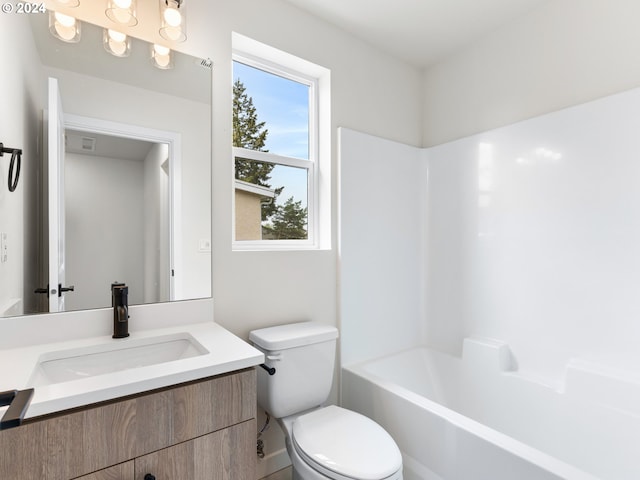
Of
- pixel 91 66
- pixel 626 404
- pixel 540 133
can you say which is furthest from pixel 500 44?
pixel 91 66

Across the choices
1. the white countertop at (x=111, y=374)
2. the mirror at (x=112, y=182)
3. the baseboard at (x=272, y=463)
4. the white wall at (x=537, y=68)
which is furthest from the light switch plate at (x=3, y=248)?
the white wall at (x=537, y=68)

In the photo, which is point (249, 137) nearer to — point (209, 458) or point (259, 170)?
point (259, 170)

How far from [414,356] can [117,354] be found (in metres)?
1.87

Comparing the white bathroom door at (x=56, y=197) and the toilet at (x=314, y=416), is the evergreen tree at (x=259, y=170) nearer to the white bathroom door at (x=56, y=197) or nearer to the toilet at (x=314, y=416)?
the toilet at (x=314, y=416)

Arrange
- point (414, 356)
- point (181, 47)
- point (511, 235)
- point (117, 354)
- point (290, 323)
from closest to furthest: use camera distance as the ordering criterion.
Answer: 1. point (117, 354)
2. point (181, 47)
3. point (290, 323)
4. point (511, 235)
5. point (414, 356)

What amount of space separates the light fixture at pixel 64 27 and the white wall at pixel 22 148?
0.08 metres

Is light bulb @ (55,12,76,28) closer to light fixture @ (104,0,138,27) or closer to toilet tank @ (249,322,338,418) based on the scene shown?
light fixture @ (104,0,138,27)

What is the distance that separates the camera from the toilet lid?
1.19m

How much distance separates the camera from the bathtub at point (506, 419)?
132cm

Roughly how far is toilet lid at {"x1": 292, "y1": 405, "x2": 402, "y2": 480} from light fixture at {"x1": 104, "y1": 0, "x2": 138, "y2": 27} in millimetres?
1846

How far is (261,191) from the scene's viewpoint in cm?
196

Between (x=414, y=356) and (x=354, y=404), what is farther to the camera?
(x=414, y=356)

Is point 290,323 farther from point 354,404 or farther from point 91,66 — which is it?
point 91,66

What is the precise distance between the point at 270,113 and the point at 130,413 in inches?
65.4
